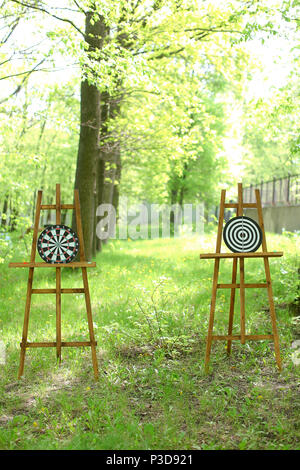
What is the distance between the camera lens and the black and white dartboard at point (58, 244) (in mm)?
5199

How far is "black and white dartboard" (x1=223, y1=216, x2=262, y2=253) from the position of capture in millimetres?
5457

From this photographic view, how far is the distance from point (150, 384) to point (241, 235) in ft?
6.41

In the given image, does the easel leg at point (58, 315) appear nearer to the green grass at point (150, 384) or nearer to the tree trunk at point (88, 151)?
the green grass at point (150, 384)

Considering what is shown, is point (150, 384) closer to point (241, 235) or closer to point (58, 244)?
point (58, 244)

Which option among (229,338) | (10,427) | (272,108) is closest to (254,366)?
(229,338)

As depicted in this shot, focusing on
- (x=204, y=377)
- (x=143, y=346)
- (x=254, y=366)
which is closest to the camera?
(x=204, y=377)

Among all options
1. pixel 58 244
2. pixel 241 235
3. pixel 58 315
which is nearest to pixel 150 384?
pixel 58 315

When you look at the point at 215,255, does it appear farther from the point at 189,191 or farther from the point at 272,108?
the point at 189,191

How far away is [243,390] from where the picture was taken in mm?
4832

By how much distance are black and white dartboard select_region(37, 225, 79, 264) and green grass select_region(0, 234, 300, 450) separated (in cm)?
129

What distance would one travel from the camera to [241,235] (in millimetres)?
5473

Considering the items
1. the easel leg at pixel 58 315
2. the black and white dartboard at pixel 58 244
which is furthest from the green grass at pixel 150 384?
the black and white dartboard at pixel 58 244

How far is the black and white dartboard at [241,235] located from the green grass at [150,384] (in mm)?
1373
